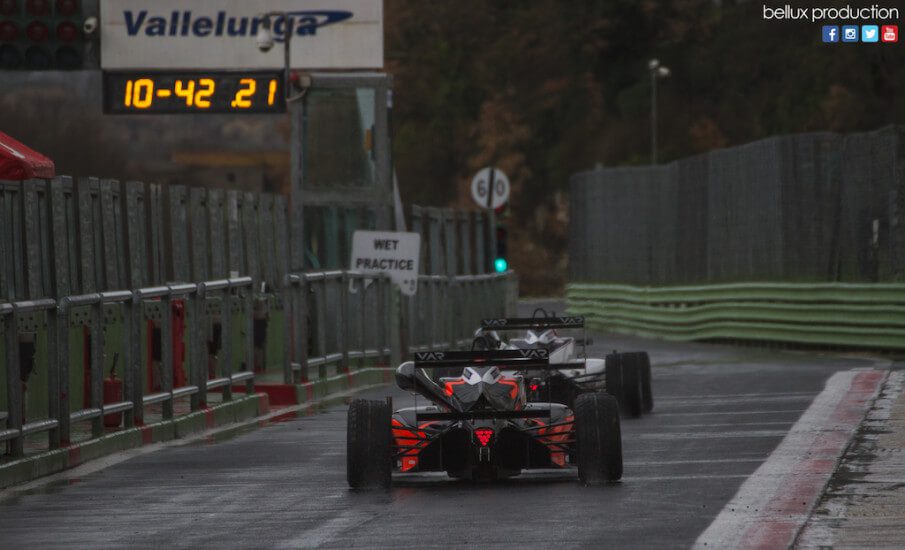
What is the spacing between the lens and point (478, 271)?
3919cm

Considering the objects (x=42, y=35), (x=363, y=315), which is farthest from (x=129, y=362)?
(x=363, y=315)

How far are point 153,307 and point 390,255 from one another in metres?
9.53

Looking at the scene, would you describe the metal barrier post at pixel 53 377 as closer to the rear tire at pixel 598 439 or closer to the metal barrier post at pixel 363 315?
the rear tire at pixel 598 439

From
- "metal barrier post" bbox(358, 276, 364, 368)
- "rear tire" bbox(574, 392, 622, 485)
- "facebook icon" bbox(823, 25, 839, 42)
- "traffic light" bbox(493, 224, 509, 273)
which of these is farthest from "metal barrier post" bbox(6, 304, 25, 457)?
"facebook icon" bbox(823, 25, 839, 42)

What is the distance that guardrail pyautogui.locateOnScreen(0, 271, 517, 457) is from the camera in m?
15.8

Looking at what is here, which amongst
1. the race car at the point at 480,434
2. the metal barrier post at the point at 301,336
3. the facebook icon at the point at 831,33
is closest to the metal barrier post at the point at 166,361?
the metal barrier post at the point at 301,336

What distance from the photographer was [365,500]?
12633mm

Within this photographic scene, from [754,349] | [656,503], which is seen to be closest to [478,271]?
[754,349]

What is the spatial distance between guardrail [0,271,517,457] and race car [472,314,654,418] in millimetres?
2808

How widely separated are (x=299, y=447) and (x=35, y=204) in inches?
109

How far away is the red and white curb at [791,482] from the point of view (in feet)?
34.4

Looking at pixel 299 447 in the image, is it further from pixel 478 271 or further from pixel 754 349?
pixel 478 271

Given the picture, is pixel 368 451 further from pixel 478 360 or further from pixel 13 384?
pixel 13 384

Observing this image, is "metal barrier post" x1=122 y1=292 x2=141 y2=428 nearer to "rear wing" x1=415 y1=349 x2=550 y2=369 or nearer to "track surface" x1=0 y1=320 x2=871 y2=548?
"track surface" x1=0 y1=320 x2=871 y2=548
